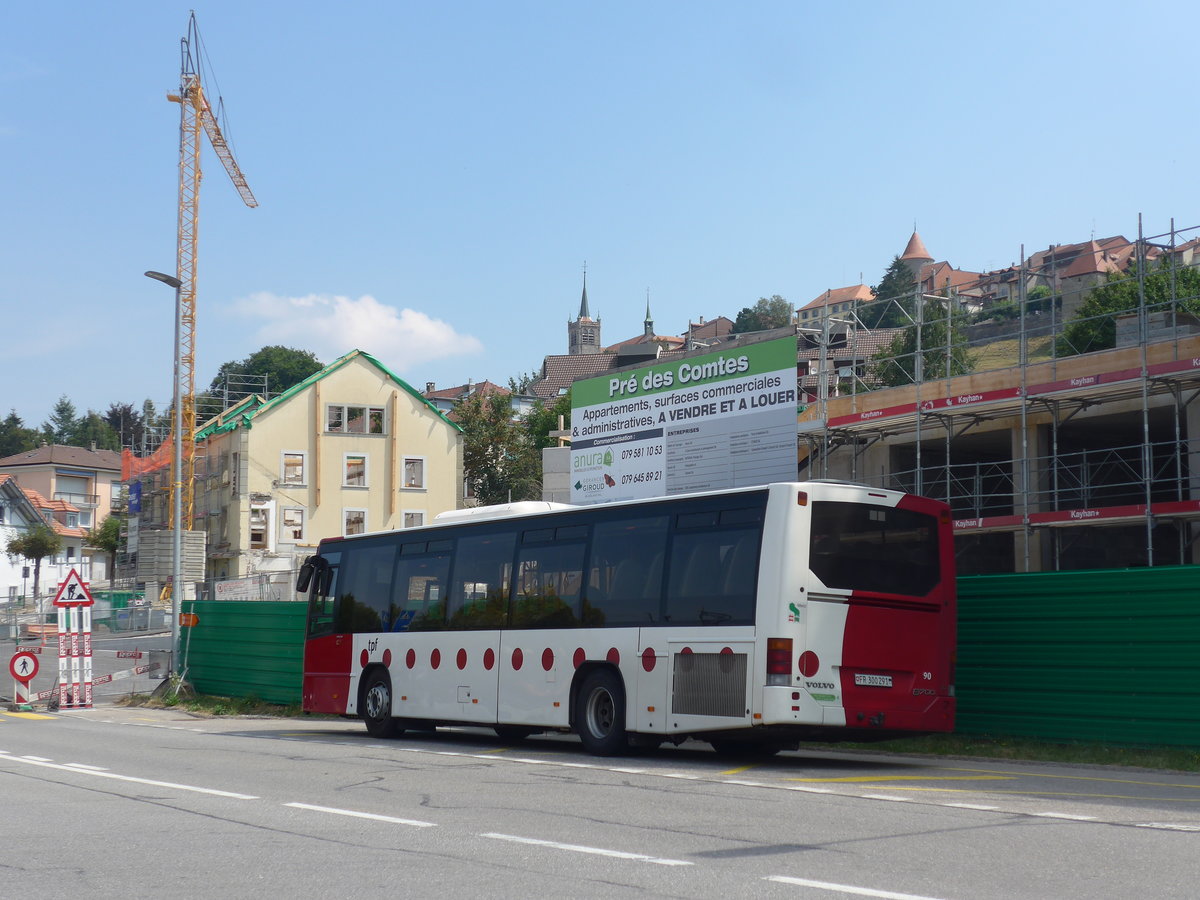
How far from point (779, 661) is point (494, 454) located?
72403 millimetres

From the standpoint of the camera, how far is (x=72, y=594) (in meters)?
27.6

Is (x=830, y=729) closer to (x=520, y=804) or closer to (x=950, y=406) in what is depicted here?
(x=520, y=804)

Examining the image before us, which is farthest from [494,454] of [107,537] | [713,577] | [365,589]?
[713,577]

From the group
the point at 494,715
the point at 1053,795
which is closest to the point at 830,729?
the point at 1053,795

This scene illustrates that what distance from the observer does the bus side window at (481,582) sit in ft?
58.9

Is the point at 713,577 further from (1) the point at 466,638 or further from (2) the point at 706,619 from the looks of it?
(1) the point at 466,638

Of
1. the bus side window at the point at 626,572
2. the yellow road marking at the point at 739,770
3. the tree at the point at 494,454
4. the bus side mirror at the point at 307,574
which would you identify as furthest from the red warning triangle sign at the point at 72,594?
the tree at the point at 494,454

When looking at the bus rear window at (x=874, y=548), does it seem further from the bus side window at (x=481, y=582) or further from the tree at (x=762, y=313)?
the tree at (x=762, y=313)

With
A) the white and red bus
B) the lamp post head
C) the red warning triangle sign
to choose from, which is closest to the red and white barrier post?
the red warning triangle sign

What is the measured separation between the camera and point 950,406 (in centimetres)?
2942

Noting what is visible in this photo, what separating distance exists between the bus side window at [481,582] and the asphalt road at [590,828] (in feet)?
8.73

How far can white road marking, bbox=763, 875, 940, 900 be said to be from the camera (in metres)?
6.59

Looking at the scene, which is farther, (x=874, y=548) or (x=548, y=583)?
(x=548, y=583)

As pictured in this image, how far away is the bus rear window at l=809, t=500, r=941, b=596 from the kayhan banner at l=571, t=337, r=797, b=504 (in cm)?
960
